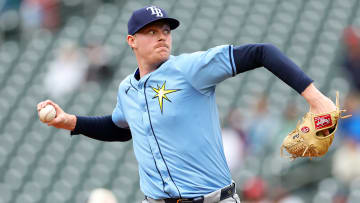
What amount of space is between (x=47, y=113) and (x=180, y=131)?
80cm

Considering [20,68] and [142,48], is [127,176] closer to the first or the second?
[20,68]

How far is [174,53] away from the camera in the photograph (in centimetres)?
1069

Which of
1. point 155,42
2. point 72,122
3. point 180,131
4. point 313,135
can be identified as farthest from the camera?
point 72,122

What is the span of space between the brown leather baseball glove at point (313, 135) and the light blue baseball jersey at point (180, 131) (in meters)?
0.38

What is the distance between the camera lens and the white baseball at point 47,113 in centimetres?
383

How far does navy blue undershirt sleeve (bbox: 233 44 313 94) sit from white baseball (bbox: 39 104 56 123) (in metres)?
1.14

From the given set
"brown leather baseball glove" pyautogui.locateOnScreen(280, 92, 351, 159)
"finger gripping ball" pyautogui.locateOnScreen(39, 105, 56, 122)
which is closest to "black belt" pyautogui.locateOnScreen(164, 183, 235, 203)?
"brown leather baseball glove" pyautogui.locateOnScreen(280, 92, 351, 159)

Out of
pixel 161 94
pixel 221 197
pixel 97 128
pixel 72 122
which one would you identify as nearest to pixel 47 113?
pixel 72 122

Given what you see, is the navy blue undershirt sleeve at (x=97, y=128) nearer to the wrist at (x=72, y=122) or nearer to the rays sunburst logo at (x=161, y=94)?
the wrist at (x=72, y=122)

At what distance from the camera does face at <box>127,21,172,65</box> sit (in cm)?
358

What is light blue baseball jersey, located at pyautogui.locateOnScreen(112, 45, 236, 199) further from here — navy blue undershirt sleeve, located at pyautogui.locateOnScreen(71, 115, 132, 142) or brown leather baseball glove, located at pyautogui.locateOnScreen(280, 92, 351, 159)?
navy blue undershirt sleeve, located at pyautogui.locateOnScreen(71, 115, 132, 142)

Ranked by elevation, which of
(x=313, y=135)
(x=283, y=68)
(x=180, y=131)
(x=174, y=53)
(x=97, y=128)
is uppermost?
(x=174, y=53)

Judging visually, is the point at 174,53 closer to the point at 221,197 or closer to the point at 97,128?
the point at 97,128

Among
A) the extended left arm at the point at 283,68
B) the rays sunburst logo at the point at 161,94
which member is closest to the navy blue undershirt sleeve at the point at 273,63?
the extended left arm at the point at 283,68
